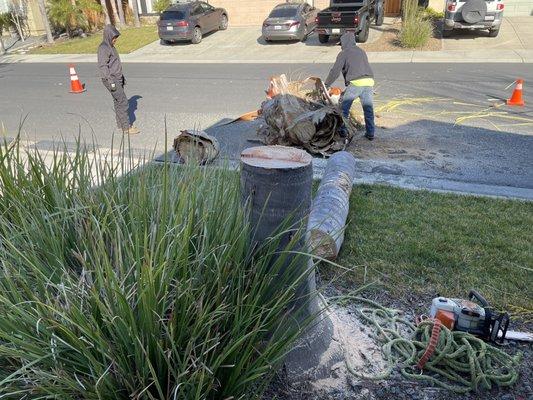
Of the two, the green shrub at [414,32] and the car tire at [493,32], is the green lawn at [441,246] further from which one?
the car tire at [493,32]

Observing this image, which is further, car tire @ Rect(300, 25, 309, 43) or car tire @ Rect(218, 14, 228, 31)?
car tire @ Rect(218, 14, 228, 31)

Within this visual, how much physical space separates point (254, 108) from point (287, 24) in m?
10.8

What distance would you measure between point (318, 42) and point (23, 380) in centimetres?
1996

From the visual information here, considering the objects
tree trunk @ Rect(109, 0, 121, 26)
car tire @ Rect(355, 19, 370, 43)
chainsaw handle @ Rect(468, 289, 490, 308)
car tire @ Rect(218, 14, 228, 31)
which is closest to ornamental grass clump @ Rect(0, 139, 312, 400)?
chainsaw handle @ Rect(468, 289, 490, 308)

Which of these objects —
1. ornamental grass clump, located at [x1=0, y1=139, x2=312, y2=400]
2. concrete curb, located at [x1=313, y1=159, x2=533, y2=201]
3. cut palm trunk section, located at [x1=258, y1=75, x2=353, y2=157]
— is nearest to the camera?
ornamental grass clump, located at [x1=0, y1=139, x2=312, y2=400]

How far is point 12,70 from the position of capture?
60.1 feet

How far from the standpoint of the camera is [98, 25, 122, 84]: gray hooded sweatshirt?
8008 mm

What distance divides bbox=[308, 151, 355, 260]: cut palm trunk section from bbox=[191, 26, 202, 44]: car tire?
17.9m

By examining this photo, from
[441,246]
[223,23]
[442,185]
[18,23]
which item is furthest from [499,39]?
[18,23]

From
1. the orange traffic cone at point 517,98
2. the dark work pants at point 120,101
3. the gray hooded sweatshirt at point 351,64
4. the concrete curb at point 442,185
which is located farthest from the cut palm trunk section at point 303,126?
the orange traffic cone at point 517,98

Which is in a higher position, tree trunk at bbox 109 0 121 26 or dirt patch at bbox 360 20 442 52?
tree trunk at bbox 109 0 121 26

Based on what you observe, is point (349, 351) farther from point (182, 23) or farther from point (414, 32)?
point (182, 23)

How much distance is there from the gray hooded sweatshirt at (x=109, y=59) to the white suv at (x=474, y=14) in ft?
48.1

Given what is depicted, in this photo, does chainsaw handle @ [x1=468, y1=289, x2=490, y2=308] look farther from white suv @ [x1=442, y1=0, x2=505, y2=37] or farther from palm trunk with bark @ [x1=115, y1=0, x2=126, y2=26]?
palm trunk with bark @ [x1=115, y1=0, x2=126, y2=26]
